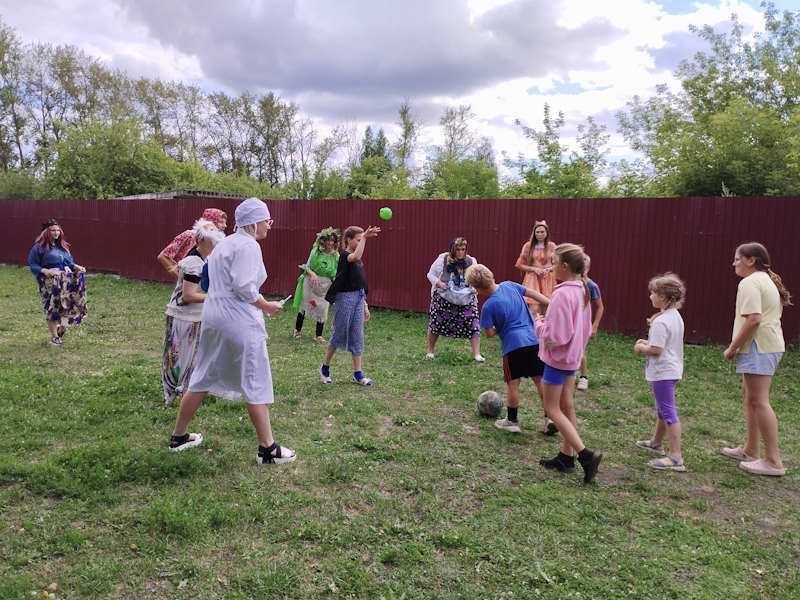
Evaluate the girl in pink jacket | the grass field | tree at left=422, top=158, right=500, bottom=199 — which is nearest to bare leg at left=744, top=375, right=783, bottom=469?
the grass field

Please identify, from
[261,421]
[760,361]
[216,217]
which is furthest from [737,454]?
[216,217]

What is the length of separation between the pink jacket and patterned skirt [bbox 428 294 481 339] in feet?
12.3

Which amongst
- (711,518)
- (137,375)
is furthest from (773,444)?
(137,375)

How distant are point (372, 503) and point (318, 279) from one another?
221 inches

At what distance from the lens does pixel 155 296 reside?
13.4 m

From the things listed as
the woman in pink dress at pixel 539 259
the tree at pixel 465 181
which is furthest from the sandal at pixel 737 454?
the tree at pixel 465 181

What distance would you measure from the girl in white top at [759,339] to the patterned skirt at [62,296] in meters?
7.98

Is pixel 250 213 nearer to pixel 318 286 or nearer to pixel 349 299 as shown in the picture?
pixel 349 299

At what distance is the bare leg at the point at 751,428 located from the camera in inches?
178

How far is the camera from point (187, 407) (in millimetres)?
4266

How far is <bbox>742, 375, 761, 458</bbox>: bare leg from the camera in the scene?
4.53 metres

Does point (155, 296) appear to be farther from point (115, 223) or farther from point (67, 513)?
point (67, 513)

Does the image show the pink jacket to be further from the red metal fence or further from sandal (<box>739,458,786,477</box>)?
the red metal fence

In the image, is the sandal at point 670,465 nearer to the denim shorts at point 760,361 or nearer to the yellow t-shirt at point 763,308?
the denim shorts at point 760,361
